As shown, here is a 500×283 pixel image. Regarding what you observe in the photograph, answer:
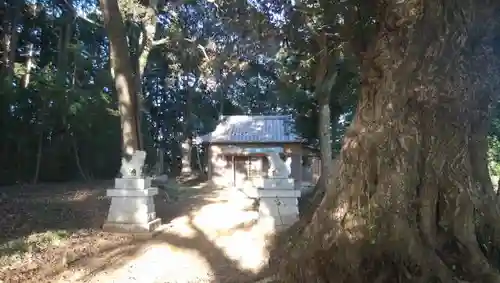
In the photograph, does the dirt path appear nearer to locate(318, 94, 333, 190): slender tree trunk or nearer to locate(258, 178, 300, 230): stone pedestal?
locate(258, 178, 300, 230): stone pedestal

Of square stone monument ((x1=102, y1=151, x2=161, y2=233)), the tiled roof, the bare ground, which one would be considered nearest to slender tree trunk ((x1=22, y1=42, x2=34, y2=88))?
the bare ground

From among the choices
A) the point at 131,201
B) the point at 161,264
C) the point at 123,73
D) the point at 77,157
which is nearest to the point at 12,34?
the point at 77,157

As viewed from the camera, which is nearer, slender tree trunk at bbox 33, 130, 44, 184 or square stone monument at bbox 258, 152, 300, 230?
square stone monument at bbox 258, 152, 300, 230

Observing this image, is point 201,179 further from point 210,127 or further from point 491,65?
point 491,65

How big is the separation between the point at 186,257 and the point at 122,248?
41.1 inches

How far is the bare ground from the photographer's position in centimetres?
607

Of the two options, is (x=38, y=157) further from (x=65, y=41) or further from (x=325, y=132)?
(x=325, y=132)

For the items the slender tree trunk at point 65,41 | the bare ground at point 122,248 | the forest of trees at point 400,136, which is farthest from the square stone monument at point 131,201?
the slender tree trunk at point 65,41

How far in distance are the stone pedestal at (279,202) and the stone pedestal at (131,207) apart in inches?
78.8

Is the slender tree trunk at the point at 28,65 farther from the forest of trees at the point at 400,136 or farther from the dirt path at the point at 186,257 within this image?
the dirt path at the point at 186,257

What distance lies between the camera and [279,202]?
7.90 meters

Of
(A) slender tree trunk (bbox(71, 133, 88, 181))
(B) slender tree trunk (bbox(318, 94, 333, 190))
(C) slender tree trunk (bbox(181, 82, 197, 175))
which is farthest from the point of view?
(C) slender tree trunk (bbox(181, 82, 197, 175))

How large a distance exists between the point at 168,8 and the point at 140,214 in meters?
8.92

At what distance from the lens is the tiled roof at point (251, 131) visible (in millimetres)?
22156
